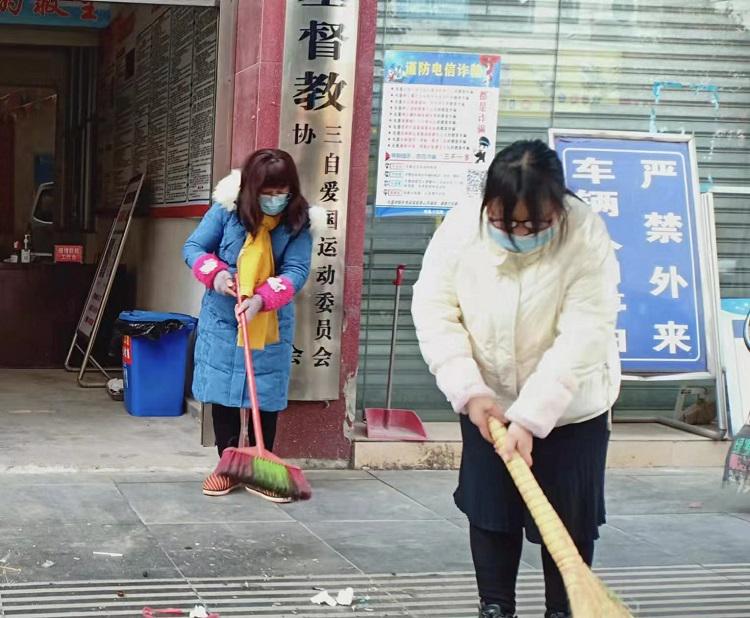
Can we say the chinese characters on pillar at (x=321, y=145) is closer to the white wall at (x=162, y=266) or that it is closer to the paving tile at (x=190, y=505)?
the paving tile at (x=190, y=505)

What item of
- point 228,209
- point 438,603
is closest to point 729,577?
point 438,603

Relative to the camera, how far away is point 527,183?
3.26m

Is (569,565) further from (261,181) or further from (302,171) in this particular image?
(302,171)

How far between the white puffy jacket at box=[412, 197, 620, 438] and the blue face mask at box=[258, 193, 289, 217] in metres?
1.96

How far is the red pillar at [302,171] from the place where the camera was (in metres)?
6.00

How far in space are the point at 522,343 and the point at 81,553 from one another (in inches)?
86.4

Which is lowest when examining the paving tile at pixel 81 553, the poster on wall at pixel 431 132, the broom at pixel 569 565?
the paving tile at pixel 81 553

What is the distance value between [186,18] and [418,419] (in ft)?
11.1

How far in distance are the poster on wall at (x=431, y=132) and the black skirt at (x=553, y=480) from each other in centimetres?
316

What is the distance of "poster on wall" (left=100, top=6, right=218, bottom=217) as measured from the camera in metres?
7.59

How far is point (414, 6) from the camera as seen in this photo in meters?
6.70

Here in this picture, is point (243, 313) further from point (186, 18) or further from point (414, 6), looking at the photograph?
point (186, 18)

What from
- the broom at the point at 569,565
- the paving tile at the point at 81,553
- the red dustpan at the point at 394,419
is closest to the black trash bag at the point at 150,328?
the red dustpan at the point at 394,419

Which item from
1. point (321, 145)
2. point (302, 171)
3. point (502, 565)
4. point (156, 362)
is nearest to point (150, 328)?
point (156, 362)
